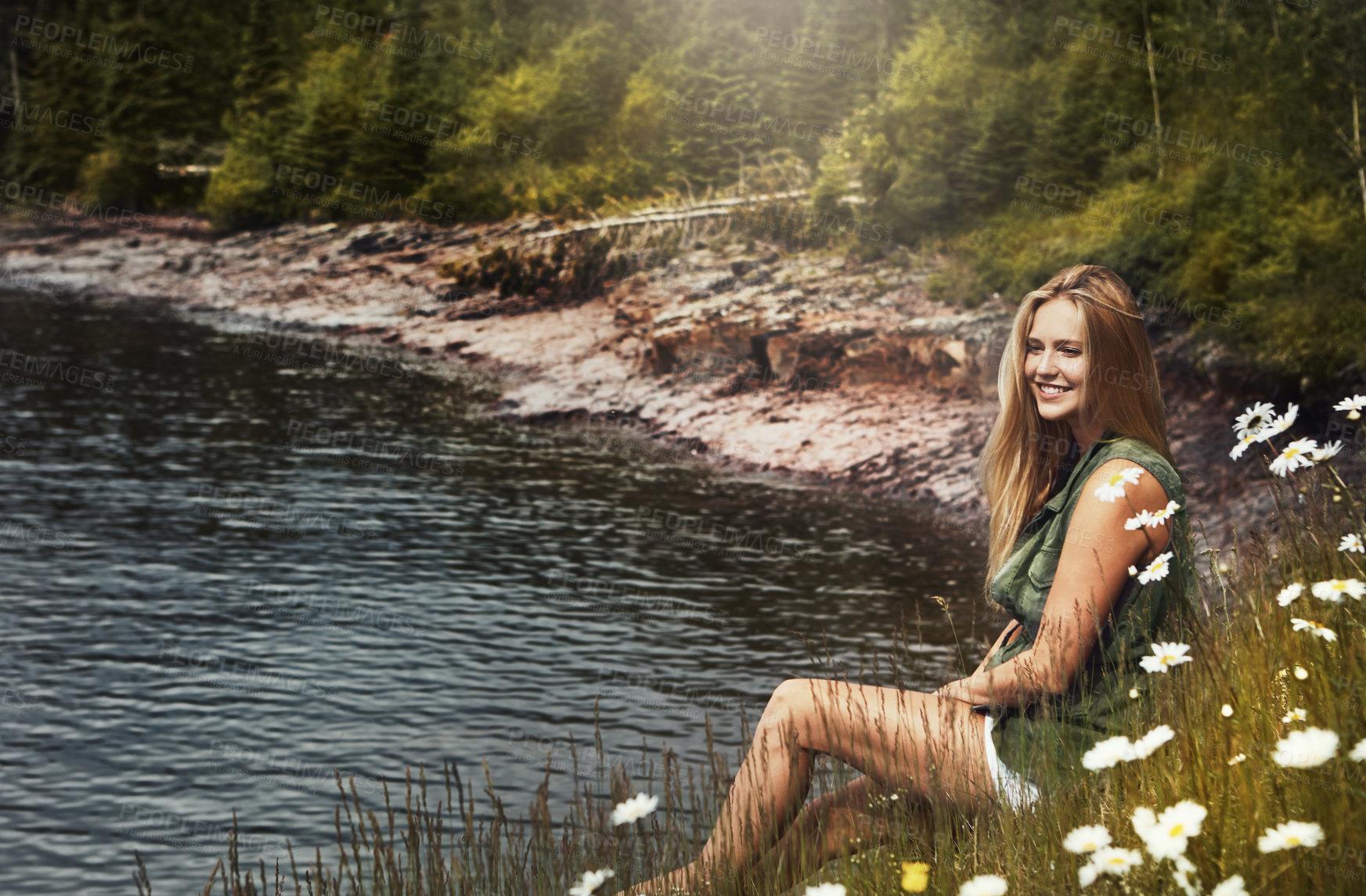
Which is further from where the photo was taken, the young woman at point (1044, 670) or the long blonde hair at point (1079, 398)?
the long blonde hair at point (1079, 398)

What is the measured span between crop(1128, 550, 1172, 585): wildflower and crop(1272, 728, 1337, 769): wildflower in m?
1.10

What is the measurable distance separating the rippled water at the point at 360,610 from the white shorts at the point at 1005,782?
5.53 metres

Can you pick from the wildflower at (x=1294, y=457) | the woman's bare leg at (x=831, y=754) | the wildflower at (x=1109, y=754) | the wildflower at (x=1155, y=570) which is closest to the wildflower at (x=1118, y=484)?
the wildflower at (x=1155, y=570)

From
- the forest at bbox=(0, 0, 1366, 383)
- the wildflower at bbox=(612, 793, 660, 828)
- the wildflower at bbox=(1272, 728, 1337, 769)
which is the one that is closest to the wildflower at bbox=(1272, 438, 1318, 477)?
the wildflower at bbox=(1272, 728, 1337, 769)

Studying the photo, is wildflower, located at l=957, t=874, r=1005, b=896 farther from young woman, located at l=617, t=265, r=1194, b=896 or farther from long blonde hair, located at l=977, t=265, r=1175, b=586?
long blonde hair, located at l=977, t=265, r=1175, b=586

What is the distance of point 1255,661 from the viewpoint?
3.53m

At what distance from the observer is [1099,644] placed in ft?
12.1

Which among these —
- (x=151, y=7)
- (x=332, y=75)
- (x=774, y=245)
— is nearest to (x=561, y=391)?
(x=774, y=245)

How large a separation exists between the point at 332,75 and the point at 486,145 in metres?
12.5

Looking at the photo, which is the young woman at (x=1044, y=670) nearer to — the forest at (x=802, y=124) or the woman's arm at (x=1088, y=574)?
the woman's arm at (x=1088, y=574)

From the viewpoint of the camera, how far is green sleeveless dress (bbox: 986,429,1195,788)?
3.61 metres

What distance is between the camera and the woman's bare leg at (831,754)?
3723mm

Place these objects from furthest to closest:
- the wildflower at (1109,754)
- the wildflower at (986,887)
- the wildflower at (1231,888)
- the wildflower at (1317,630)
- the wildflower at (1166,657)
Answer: the wildflower at (1166,657) < the wildflower at (1317,630) < the wildflower at (1109,754) < the wildflower at (986,887) < the wildflower at (1231,888)

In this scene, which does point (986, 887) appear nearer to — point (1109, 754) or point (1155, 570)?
point (1109, 754)
